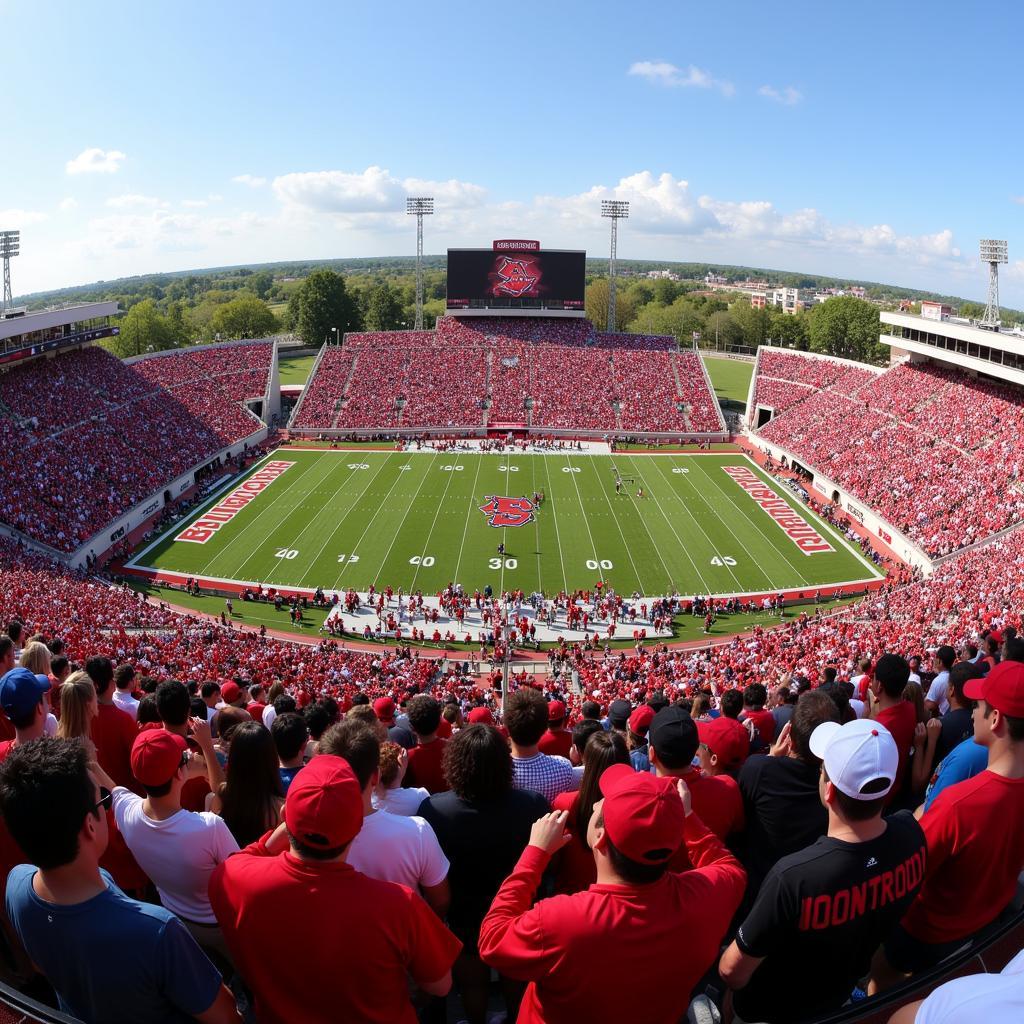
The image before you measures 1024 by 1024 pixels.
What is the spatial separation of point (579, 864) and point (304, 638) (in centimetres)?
2220

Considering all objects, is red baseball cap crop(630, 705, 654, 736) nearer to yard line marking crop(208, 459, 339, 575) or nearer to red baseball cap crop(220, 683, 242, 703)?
red baseball cap crop(220, 683, 242, 703)

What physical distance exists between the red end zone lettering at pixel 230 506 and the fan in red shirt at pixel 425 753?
3024 cm

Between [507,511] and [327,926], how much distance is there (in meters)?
34.1

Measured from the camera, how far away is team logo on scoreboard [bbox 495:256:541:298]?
62375 millimetres

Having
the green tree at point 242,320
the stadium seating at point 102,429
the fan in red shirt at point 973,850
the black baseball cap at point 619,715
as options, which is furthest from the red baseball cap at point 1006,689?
A: the green tree at point 242,320

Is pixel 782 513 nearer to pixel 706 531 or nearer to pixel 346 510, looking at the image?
pixel 706 531

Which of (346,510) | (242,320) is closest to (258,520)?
(346,510)

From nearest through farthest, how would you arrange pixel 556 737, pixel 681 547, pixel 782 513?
pixel 556 737
pixel 681 547
pixel 782 513


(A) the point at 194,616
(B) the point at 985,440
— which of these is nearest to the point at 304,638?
(A) the point at 194,616

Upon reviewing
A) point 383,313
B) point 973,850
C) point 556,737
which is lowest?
point 556,737

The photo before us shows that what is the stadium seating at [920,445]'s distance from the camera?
31453 mm

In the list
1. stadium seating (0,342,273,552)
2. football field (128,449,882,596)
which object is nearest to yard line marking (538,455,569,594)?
football field (128,449,882,596)

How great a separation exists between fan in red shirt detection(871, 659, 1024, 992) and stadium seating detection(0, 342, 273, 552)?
3194 cm

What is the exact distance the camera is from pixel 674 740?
4012mm
